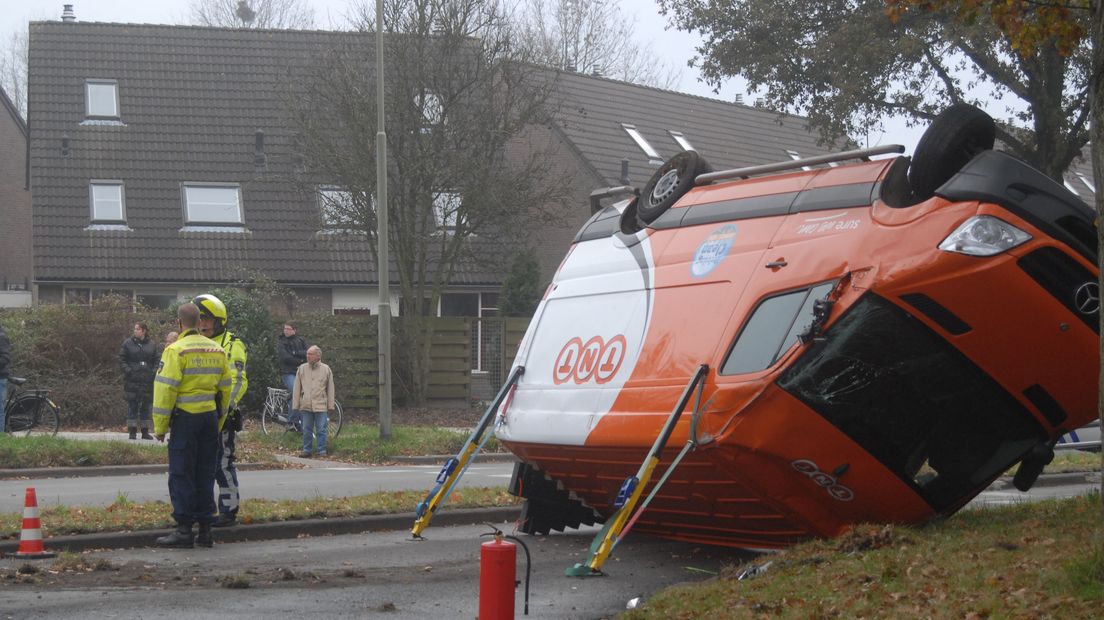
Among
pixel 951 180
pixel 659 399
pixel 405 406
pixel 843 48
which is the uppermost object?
pixel 843 48

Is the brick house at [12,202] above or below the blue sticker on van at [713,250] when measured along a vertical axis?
above

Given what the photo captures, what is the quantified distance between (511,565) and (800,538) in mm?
2791

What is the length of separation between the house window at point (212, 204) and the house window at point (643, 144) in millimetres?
10665

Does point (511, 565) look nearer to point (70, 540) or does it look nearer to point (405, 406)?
point (70, 540)

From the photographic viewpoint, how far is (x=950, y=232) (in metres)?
7.73

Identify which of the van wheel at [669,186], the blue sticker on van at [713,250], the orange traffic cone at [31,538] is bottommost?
the orange traffic cone at [31,538]

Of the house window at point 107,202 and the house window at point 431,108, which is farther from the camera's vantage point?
the house window at point 107,202

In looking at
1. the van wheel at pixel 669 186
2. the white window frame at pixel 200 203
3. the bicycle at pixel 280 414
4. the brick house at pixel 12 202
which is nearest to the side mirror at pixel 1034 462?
the van wheel at pixel 669 186

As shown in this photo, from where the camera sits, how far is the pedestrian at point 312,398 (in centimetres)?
2009

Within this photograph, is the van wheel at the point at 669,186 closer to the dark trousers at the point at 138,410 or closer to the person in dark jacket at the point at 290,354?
Result: the person in dark jacket at the point at 290,354

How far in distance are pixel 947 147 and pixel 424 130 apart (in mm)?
19158

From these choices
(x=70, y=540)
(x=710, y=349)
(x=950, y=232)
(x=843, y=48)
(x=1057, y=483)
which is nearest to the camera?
(x=950, y=232)

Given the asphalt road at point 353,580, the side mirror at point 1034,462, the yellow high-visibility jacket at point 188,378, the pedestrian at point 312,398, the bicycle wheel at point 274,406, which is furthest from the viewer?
the bicycle wheel at point 274,406

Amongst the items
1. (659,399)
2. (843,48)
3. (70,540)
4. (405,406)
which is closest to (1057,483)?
(843,48)
